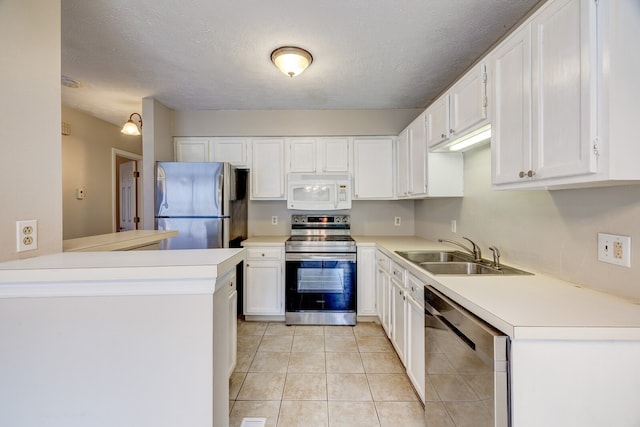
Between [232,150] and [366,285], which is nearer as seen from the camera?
[366,285]

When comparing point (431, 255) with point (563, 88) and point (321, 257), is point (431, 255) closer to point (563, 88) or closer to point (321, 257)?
point (321, 257)

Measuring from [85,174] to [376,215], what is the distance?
3.75m

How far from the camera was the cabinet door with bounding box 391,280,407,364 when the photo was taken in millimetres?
2043

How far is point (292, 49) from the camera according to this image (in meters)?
1.99

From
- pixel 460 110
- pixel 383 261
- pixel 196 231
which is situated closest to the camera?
pixel 460 110

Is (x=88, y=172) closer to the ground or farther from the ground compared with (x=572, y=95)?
farther from the ground

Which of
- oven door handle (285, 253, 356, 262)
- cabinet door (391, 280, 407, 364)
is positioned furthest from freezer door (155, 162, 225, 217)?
cabinet door (391, 280, 407, 364)

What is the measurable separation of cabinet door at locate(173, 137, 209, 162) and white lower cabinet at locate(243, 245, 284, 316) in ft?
4.27

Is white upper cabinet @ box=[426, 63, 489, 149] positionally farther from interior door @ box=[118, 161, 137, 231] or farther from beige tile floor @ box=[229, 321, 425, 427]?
interior door @ box=[118, 161, 137, 231]

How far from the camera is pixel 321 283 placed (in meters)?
2.91

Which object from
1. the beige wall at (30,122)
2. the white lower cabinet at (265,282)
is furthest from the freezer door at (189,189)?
the beige wall at (30,122)

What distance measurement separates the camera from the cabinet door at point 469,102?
152cm

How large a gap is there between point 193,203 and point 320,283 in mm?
1526

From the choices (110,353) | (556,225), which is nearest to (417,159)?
(556,225)
